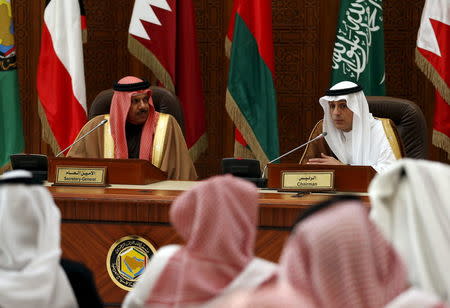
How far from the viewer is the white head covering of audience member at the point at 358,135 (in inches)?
177

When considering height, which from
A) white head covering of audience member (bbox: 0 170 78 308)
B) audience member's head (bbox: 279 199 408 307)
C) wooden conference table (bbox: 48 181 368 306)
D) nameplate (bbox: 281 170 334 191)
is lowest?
wooden conference table (bbox: 48 181 368 306)

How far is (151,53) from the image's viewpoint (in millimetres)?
5355

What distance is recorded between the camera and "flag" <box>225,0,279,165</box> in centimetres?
522

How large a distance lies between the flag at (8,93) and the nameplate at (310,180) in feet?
8.63

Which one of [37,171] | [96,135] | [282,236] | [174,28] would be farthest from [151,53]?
[282,236]

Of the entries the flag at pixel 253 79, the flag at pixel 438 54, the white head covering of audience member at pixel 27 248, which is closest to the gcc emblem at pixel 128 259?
the white head covering of audience member at pixel 27 248

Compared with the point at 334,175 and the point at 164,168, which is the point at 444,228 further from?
the point at 164,168

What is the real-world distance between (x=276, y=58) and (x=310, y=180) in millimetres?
2536

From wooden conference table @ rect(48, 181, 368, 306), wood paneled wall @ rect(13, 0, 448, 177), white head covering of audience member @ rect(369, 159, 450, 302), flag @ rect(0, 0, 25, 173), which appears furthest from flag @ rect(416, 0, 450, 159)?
white head covering of audience member @ rect(369, 159, 450, 302)

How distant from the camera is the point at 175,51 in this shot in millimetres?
5512

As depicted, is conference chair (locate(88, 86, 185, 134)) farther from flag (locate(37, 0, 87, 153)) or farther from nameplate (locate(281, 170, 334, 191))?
nameplate (locate(281, 170, 334, 191))

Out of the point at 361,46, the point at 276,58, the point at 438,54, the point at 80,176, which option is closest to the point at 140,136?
the point at 80,176

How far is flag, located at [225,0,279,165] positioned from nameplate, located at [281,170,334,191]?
153 centimetres

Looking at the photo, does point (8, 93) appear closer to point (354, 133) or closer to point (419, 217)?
point (354, 133)
